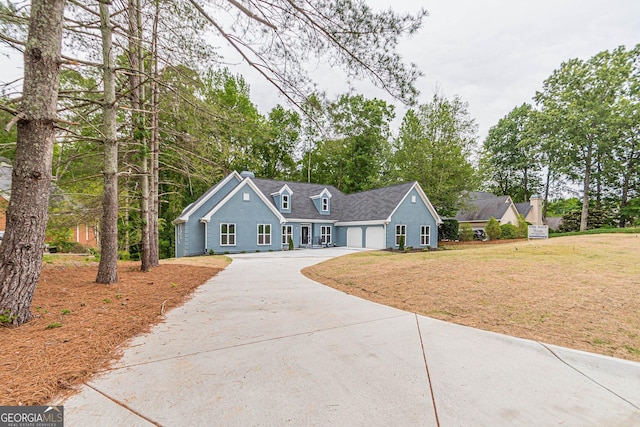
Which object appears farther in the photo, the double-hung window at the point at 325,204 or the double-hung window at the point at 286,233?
the double-hung window at the point at 325,204

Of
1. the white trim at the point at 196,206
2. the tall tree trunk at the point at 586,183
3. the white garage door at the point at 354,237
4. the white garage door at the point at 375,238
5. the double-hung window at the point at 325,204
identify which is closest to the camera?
the white trim at the point at 196,206

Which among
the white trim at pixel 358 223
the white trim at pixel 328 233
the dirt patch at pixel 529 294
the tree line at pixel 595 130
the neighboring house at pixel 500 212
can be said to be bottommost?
the dirt patch at pixel 529 294

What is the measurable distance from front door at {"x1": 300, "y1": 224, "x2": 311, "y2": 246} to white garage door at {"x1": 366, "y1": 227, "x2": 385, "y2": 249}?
188 inches

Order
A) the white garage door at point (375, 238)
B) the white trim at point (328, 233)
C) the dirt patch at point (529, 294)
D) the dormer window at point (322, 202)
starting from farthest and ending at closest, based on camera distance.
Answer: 1. the dormer window at point (322, 202)
2. the white trim at point (328, 233)
3. the white garage door at point (375, 238)
4. the dirt patch at point (529, 294)

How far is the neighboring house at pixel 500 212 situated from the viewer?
→ 33125 millimetres

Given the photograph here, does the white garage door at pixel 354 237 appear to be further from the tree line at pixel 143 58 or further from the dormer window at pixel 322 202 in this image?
the tree line at pixel 143 58

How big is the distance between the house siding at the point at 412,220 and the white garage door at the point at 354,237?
2.67 metres

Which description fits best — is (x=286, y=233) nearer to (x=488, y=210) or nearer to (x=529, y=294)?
(x=529, y=294)

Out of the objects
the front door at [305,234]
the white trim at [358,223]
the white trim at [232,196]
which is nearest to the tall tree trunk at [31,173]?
the white trim at [232,196]

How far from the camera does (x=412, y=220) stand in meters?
22.5

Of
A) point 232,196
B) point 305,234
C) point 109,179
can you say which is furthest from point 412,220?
point 109,179

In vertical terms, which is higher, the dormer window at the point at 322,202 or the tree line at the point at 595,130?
the tree line at the point at 595,130

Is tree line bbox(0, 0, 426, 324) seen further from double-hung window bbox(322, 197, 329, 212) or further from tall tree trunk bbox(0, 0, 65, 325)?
double-hung window bbox(322, 197, 329, 212)

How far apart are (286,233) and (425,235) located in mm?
11433
